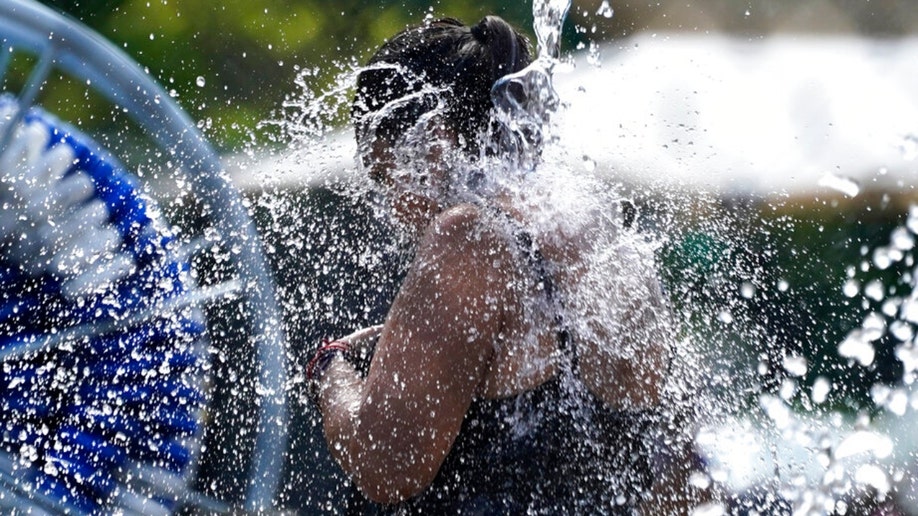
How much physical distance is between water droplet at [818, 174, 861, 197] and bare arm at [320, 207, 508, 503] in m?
2.27

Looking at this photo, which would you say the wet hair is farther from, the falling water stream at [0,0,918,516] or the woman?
the falling water stream at [0,0,918,516]

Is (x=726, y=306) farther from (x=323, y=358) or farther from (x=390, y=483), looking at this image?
(x=390, y=483)

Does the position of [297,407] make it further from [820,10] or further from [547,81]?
[820,10]

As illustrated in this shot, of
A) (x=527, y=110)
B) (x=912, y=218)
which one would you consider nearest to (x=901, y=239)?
(x=912, y=218)

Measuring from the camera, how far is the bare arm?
122 centimetres

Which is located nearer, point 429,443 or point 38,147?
point 429,443

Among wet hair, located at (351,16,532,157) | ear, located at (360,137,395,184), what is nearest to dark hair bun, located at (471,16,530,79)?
wet hair, located at (351,16,532,157)

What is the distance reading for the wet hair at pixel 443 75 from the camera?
1.42 m

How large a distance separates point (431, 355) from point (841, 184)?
2448 mm

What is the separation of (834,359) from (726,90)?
110cm

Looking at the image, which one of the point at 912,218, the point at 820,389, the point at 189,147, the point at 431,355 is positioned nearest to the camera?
the point at 431,355

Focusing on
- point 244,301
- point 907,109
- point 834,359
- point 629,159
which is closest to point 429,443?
point 244,301

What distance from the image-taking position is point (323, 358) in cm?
160

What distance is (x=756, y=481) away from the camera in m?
3.04
